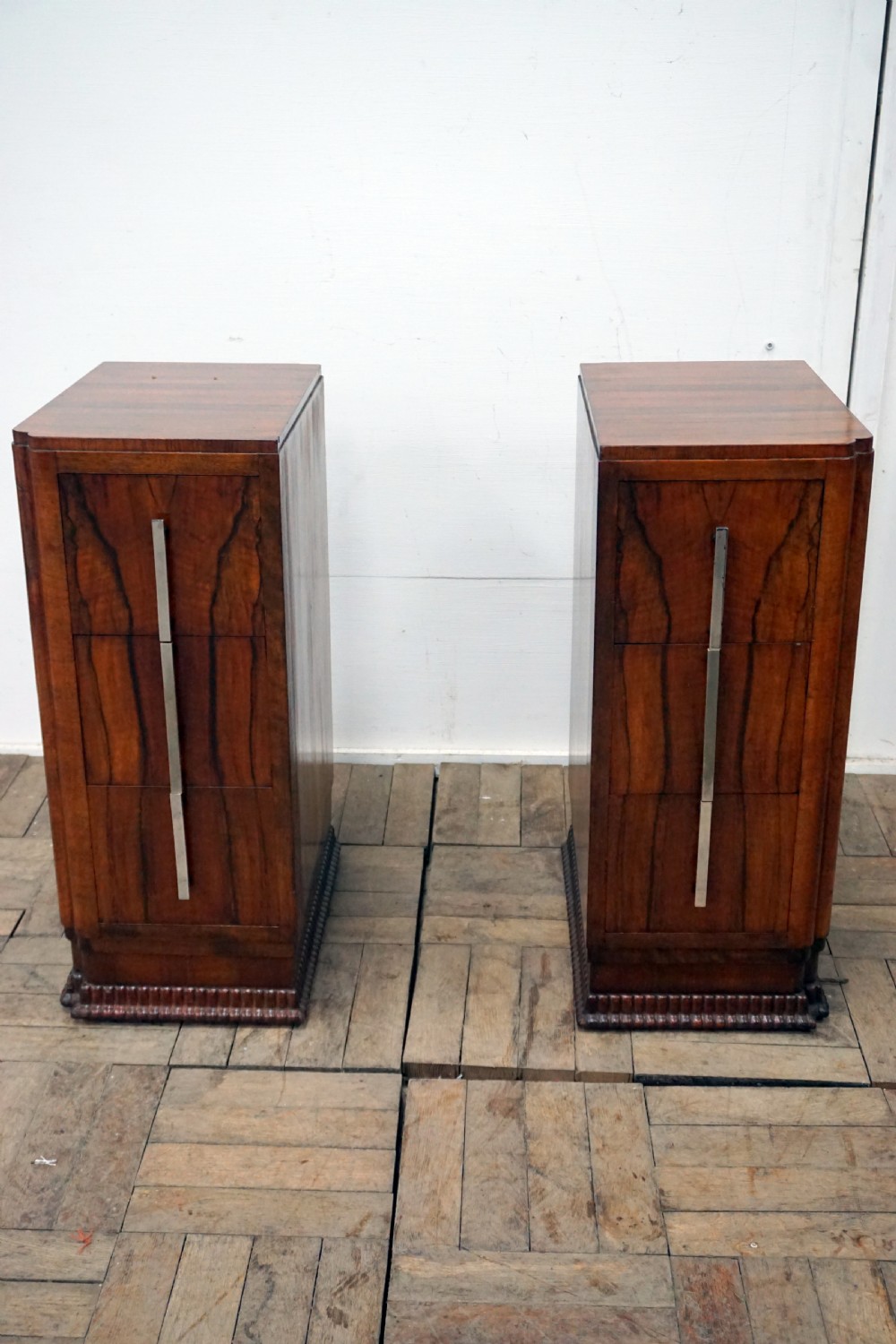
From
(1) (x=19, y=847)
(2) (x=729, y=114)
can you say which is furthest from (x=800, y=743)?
(1) (x=19, y=847)

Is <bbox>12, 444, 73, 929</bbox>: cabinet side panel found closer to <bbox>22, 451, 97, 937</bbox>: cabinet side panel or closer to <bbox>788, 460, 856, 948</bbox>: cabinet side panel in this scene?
<bbox>22, 451, 97, 937</bbox>: cabinet side panel

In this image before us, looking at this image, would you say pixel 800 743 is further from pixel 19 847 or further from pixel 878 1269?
pixel 19 847

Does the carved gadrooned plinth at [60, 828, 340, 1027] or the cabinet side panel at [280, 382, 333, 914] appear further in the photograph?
the carved gadrooned plinth at [60, 828, 340, 1027]

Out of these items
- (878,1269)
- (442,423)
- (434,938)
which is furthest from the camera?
(442,423)

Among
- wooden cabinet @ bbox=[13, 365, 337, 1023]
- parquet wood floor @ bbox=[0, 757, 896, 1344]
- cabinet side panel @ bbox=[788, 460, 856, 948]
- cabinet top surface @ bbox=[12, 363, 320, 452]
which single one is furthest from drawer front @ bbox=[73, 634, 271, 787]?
cabinet side panel @ bbox=[788, 460, 856, 948]

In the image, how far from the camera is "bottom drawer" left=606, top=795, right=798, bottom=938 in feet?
7.25

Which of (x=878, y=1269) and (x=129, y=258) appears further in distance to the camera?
(x=129, y=258)

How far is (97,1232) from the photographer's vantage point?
191 centimetres

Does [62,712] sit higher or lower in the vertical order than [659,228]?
lower

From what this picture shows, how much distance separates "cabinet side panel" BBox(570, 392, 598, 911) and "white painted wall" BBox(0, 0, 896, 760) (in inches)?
18.5

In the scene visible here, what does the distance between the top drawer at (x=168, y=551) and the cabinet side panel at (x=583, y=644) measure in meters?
0.52

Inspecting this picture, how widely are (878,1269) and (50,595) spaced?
1.49 metres

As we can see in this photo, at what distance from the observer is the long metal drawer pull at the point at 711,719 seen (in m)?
2.04

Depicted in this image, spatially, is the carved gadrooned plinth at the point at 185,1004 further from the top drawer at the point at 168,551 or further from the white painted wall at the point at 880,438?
the white painted wall at the point at 880,438
